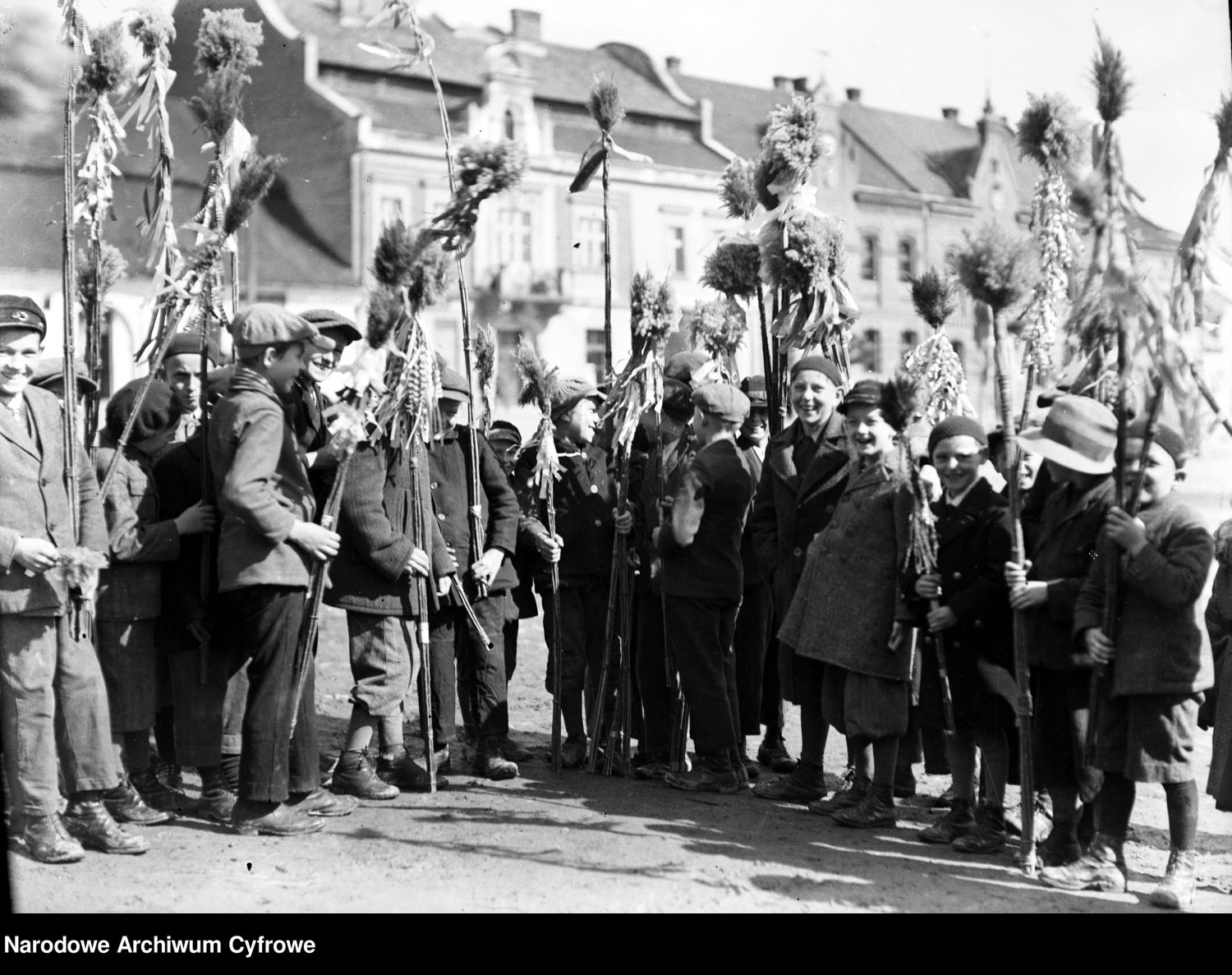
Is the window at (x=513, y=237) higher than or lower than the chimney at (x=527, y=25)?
lower

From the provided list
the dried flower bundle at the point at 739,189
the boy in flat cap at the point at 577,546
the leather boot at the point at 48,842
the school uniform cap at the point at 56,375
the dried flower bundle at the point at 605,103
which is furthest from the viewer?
the dried flower bundle at the point at 739,189

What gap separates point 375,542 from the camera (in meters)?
6.57

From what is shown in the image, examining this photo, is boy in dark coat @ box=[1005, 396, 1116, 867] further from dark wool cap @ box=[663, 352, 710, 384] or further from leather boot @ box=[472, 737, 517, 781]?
leather boot @ box=[472, 737, 517, 781]

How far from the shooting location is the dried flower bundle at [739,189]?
7918mm

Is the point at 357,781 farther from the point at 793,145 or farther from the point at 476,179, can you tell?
the point at 793,145

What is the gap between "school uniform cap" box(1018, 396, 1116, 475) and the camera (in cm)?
555

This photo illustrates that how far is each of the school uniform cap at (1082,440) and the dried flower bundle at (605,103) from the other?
3192 millimetres

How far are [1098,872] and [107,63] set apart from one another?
18.0 ft

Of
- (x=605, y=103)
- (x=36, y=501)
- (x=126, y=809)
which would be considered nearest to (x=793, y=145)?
(x=605, y=103)

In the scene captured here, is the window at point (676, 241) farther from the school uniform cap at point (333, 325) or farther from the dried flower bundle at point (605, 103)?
the school uniform cap at point (333, 325)

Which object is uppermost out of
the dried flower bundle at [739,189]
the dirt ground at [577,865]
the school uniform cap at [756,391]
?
the dried flower bundle at [739,189]

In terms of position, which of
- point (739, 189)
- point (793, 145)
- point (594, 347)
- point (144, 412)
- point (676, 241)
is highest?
point (676, 241)

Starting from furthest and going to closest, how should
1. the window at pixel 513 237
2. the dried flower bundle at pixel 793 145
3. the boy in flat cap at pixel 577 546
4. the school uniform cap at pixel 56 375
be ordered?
1. the window at pixel 513 237
2. the boy in flat cap at pixel 577 546
3. the dried flower bundle at pixel 793 145
4. the school uniform cap at pixel 56 375

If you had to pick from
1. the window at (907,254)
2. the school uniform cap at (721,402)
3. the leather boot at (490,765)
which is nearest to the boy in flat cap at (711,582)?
the school uniform cap at (721,402)
